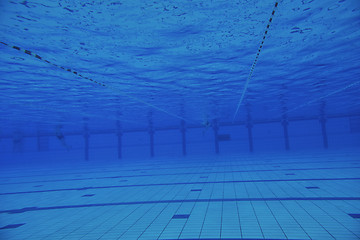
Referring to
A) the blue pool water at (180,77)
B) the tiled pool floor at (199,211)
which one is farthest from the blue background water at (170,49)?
the tiled pool floor at (199,211)

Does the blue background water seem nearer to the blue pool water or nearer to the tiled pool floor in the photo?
the blue pool water

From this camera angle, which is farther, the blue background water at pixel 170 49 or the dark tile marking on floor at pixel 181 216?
the dark tile marking on floor at pixel 181 216

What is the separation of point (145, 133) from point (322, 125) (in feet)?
66.2

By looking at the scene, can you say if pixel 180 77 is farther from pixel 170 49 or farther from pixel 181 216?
pixel 181 216

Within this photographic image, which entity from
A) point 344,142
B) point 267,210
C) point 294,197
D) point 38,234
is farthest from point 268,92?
point 344,142

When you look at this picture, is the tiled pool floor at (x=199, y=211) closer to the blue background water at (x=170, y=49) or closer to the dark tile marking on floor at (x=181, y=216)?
the dark tile marking on floor at (x=181, y=216)

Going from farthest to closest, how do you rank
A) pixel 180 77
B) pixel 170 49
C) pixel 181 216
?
Answer: 1. pixel 180 77
2. pixel 170 49
3. pixel 181 216

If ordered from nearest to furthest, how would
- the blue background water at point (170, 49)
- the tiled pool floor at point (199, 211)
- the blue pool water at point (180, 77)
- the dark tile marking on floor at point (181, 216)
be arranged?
the blue background water at point (170, 49) → the blue pool water at point (180, 77) → the tiled pool floor at point (199, 211) → the dark tile marking on floor at point (181, 216)

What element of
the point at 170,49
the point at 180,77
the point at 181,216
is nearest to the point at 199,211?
the point at 181,216

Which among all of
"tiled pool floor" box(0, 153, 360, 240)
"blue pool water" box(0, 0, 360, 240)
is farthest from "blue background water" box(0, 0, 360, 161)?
"tiled pool floor" box(0, 153, 360, 240)

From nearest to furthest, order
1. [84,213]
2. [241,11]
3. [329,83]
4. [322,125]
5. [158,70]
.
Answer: [241,11], [84,213], [158,70], [329,83], [322,125]

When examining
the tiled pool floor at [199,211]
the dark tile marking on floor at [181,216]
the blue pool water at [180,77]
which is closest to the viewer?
the blue pool water at [180,77]

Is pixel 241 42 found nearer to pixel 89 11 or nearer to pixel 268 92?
pixel 89 11

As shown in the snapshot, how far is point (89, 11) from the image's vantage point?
374 centimetres
